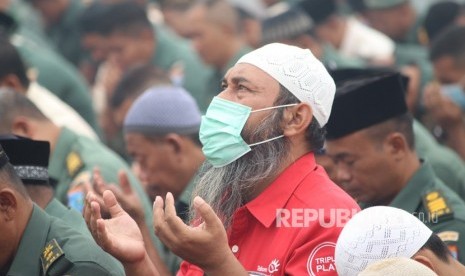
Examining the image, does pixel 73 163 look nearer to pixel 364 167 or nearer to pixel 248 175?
pixel 364 167

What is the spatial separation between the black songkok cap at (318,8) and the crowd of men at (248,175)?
2584 millimetres

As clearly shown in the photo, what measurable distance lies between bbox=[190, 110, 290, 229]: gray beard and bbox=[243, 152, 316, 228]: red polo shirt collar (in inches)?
1.8

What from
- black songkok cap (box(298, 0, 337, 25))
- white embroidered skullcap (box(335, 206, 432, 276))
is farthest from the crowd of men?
black songkok cap (box(298, 0, 337, 25))

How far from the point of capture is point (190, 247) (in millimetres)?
5004

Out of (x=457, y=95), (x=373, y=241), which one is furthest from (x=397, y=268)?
(x=457, y=95)

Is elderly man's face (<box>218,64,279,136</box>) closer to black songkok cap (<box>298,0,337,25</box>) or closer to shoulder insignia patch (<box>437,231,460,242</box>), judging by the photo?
shoulder insignia patch (<box>437,231,460,242</box>)

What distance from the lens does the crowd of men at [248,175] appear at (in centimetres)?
517

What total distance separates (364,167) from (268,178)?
140 cm

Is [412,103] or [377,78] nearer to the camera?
[377,78]

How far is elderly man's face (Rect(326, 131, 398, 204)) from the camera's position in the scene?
6848 millimetres

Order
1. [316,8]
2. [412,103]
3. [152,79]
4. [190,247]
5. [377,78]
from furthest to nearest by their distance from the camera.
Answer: [316,8] → [412,103] → [152,79] → [377,78] → [190,247]

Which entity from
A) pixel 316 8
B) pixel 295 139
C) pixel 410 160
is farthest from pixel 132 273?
pixel 316 8

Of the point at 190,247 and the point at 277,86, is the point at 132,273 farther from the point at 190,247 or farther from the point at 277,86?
the point at 277,86

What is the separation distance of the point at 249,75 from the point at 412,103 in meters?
5.74
